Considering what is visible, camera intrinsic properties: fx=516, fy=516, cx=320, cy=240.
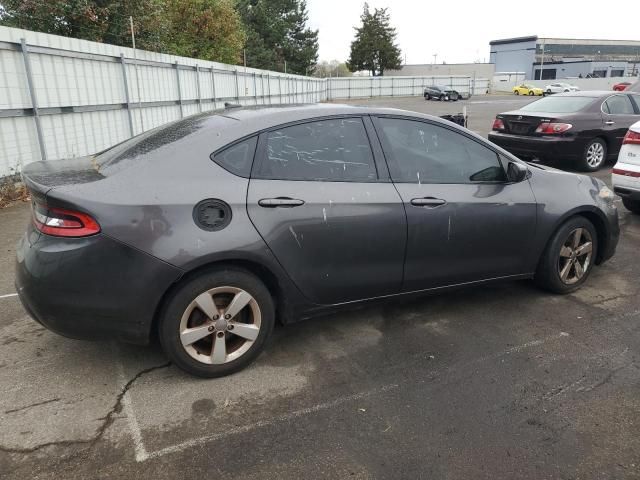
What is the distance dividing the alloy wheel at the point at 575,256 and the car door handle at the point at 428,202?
1.37m

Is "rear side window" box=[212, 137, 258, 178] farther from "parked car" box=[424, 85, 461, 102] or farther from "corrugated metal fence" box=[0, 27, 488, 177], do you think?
"parked car" box=[424, 85, 461, 102]

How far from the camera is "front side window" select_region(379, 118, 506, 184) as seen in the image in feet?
11.5

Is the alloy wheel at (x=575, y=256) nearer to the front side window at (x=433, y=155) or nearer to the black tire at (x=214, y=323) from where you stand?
the front side window at (x=433, y=155)

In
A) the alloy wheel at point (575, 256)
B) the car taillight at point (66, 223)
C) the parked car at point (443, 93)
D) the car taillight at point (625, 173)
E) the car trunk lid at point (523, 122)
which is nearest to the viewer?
the car taillight at point (66, 223)

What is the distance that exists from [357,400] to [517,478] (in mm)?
901

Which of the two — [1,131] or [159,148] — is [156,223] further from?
[1,131]

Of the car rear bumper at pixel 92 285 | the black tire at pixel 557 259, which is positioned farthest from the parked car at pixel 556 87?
the car rear bumper at pixel 92 285

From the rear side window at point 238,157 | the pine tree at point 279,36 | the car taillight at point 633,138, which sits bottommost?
the car taillight at point 633,138

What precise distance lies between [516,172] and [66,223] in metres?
3.04

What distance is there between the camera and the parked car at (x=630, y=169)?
237 inches

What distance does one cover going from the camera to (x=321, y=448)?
250cm

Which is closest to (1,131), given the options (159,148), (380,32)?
(159,148)

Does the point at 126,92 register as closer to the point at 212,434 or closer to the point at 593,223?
the point at 593,223

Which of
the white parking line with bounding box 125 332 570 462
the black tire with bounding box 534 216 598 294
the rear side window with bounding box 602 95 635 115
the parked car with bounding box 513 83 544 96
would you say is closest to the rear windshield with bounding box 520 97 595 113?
the rear side window with bounding box 602 95 635 115
